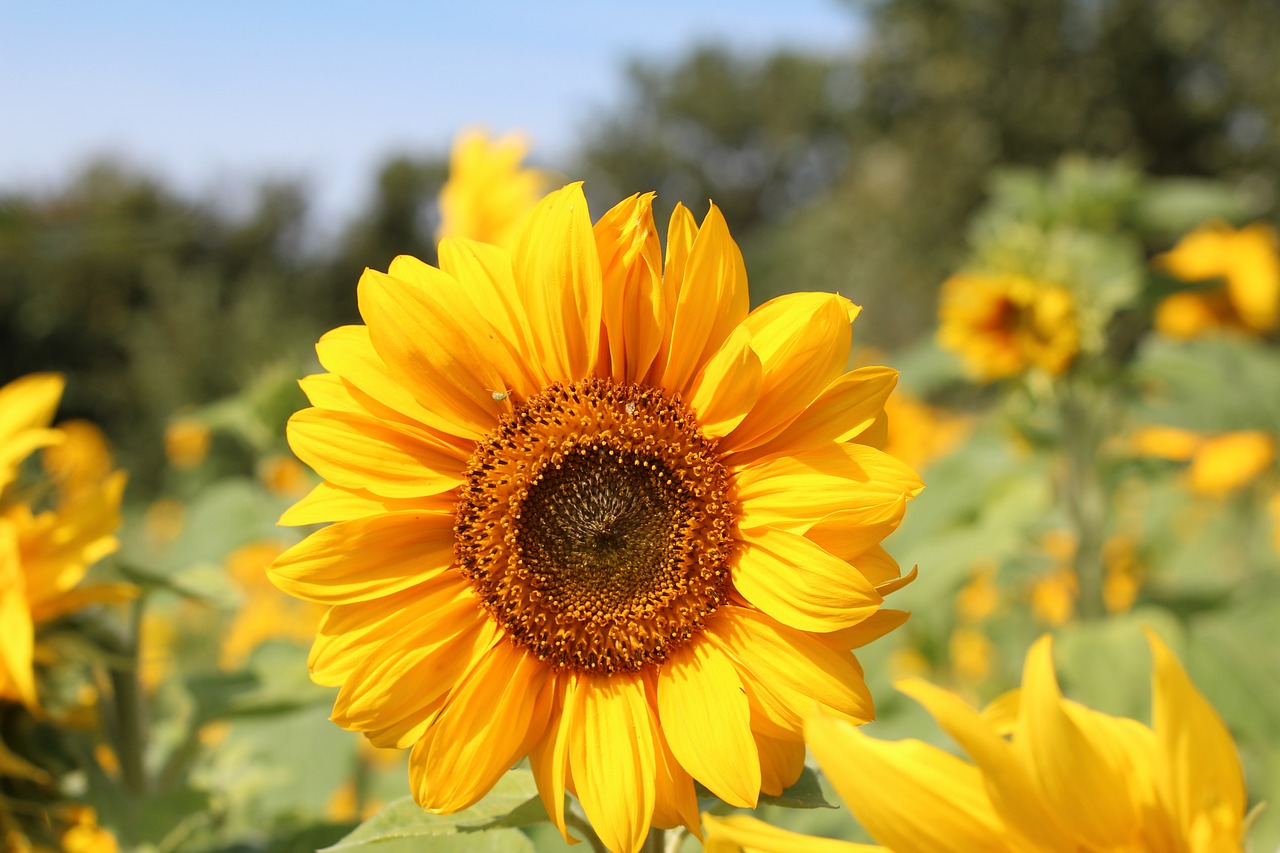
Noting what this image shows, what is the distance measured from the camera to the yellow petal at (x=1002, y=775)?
0.64m

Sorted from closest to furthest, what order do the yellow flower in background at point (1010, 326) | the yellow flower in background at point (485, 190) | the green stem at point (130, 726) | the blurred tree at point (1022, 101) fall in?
the green stem at point (130, 726) < the yellow flower in background at point (1010, 326) < the yellow flower in background at point (485, 190) < the blurred tree at point (1022, 101)

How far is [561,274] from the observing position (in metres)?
0.98

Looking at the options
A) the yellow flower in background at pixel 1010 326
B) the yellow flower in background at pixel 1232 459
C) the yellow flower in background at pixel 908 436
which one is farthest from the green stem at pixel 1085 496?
the yellow flower in background at pixel 1232 459

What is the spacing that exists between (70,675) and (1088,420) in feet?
8.19

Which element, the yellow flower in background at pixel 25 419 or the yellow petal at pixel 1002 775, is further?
the yellow flower in background at pixel 25 419

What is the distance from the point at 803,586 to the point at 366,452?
396 millimetres

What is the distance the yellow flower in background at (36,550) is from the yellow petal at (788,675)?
→ 2.67 ft

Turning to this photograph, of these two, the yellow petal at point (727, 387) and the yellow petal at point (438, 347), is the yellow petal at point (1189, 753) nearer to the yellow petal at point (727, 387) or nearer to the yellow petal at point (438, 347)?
the yellow petal at point (727, 387)

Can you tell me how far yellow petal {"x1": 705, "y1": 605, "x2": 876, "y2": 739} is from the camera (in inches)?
35.5

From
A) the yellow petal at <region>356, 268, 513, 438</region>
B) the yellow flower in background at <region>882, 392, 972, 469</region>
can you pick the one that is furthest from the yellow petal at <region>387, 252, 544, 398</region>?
the yellow flower in background at <region>882, 392, 972, 469</region>

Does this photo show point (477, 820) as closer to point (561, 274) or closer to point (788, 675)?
point (788, 675)

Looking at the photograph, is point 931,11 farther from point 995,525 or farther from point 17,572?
point 17,572

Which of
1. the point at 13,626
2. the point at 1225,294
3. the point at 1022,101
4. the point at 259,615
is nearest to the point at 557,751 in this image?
the point at 13,626

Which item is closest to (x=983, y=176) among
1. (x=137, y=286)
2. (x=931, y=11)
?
(x=931, y=11)
